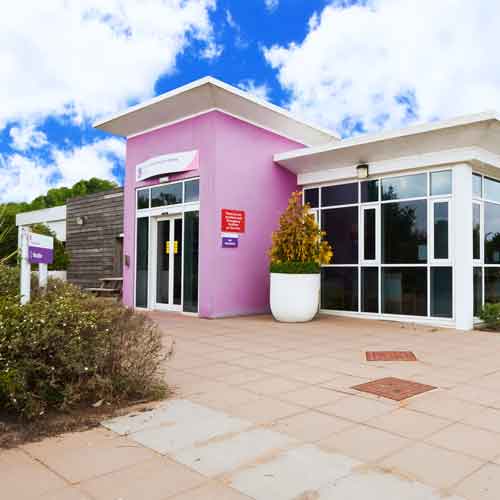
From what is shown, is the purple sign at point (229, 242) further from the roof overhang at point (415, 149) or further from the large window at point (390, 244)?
the roof overhang at point (415, 149)

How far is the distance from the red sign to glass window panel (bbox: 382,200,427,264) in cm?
289

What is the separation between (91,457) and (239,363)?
9.44 feet

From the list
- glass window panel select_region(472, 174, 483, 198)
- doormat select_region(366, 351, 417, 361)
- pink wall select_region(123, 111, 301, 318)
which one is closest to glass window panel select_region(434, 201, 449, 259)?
glass window panel select_region(472, 174, 483, 198)

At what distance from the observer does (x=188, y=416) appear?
3742 millimetres

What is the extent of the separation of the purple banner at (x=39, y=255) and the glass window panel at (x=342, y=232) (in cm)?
699

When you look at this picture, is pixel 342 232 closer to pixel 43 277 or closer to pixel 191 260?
pixel 191 260

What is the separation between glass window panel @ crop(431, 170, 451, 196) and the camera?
8.98 m

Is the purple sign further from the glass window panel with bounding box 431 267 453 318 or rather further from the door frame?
the glass window panel with bounding box 431 267 453 318

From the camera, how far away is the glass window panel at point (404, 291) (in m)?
9.23

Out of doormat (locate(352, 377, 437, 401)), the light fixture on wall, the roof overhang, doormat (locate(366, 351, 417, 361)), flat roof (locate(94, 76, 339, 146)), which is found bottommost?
doormat (locate(366, 351, 417, 361))

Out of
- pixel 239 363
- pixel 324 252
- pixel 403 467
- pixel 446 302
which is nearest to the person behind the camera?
pixel 403 467

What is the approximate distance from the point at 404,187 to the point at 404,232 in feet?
2.82

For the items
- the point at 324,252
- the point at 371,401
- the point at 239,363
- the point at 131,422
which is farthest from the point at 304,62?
the point at 131,422

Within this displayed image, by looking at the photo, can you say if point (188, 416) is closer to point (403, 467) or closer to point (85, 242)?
point (403, 467)
